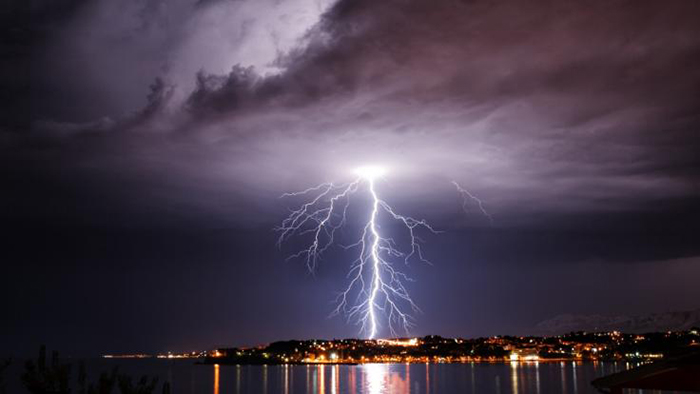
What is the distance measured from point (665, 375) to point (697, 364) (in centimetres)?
75

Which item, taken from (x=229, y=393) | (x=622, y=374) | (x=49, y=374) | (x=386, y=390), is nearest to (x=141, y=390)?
(x=49, y=374)

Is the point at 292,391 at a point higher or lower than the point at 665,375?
lower

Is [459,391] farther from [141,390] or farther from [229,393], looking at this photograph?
[141,390]

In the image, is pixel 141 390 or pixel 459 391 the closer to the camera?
pixel 141 390

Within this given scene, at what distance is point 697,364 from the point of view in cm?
1370

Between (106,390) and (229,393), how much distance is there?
69.7 meters

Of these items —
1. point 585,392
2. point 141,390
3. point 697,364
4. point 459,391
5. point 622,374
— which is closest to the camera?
point 141,390

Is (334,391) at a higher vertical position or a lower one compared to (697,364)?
lower

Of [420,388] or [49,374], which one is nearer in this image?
[49,374]

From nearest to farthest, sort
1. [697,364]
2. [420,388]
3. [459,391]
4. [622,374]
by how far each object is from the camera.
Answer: [697,364], [622,374], [459,391], [420,388]

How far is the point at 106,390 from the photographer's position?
1194cm

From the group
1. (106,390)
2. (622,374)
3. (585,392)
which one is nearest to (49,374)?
(106,390)

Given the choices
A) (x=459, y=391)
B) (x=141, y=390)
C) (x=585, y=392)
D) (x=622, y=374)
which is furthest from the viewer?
(x=459, y=391)

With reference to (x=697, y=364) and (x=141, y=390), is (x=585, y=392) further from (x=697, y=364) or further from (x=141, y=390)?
(x=141, y=390)
